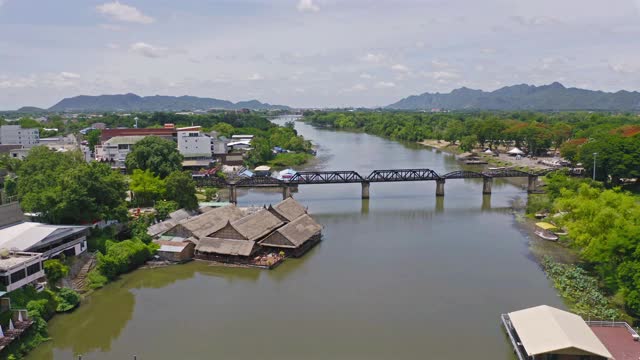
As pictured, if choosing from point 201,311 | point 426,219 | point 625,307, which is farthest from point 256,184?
point 625,307

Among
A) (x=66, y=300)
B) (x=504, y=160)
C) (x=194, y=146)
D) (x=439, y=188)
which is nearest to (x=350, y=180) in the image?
(x=439, y=188)

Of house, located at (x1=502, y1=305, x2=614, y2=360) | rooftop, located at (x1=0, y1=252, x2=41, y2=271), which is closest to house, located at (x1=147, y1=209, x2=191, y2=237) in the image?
rooftop, located at (x1=0, y1=252, x2=41, y2=271)

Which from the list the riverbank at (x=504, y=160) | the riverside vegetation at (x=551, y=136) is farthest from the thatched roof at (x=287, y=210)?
the riverbank at (x=504, y=160)

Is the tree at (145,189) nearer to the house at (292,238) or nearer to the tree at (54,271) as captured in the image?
the house at (292,238)

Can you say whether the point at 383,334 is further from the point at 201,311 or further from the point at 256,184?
the point at 256,184

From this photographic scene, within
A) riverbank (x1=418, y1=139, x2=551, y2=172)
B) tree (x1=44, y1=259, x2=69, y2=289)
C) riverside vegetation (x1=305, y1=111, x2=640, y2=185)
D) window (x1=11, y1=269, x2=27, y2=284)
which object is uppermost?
riverside vegetation (x1=305, y1=111, x2=640, y2=185)

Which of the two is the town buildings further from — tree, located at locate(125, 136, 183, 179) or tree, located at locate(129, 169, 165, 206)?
tree, located at locate(125, 136, 183, 179)
